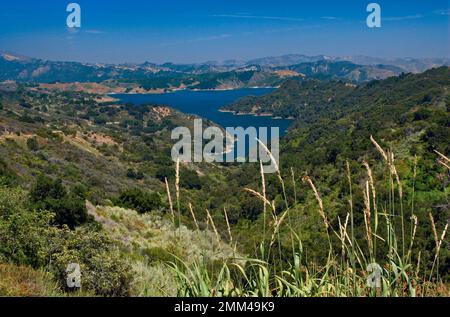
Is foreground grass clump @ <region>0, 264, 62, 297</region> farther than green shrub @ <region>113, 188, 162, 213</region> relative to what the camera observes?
No

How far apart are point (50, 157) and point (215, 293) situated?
38.0 m

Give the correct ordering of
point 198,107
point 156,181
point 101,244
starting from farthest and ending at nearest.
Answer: point 198,107 → point 156,181 → point 101,244

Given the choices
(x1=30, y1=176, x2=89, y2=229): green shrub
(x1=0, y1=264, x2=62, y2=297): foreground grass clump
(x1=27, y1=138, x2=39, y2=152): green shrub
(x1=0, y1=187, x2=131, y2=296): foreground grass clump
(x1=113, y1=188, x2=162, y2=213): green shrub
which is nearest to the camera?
(x1=0, y1=264, x2=62, y2=297): foreground grass clump

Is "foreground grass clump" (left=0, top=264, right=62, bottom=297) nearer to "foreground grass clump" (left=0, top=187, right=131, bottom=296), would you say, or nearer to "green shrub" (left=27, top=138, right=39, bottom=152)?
"foreground grass clump" (left=0, top=187, right=131, bottom=296)

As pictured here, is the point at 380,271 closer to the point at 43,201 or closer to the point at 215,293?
the point at 215,293

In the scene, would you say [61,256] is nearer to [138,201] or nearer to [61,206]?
Answer: [61,206]

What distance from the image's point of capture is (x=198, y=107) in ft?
580

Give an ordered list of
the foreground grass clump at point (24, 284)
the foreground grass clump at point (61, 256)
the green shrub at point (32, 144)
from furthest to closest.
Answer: the green shrub at point (32, 144) → the foreground grass clump at point (61, 256) → the foreground grass clump at point (24, 284)

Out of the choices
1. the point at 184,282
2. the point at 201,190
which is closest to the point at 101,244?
the point at 184,282

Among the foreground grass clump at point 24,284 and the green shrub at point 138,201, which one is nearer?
the foreground grass clump at point 24,284

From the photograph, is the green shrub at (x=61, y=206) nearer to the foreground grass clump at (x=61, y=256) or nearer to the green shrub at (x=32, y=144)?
the foreground grass clump at (x=61, y=256)

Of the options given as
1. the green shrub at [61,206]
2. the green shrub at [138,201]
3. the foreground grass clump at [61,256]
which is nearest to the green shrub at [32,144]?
the green shrub at [138,201]

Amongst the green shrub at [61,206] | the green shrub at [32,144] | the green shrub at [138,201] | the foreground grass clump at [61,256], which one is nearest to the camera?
the foreground grass clump at [61,256]

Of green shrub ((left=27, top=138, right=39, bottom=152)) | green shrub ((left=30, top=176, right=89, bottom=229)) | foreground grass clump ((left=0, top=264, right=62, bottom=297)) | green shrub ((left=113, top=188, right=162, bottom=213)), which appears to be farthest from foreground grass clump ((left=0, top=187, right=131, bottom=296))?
green shrub ((left=27, top=138, right=39, bottom=152))
